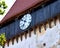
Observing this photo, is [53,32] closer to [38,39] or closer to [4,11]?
[38,39]

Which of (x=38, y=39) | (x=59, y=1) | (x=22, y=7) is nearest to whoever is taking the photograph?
(x=59, y=1)

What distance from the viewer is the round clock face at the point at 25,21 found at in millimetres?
15780

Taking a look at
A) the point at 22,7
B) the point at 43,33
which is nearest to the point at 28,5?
the point at 22,7

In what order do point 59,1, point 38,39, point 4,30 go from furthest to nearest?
1. point 4,30
2. point 38,39
3. point 59,1

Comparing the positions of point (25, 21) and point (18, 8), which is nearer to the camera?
point (25, 21)

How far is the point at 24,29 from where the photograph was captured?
52.1 feet

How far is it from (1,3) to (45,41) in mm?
3433

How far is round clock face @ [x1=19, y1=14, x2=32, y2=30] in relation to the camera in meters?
15.8

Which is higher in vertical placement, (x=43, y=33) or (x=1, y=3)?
(x=1, y=3)

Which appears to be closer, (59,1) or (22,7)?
(59,1)

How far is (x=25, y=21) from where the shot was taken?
52.7 feet

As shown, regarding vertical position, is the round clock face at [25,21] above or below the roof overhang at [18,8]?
below

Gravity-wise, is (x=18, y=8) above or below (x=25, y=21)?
above

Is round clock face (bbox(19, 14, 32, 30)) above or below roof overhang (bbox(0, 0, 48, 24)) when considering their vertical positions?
below
